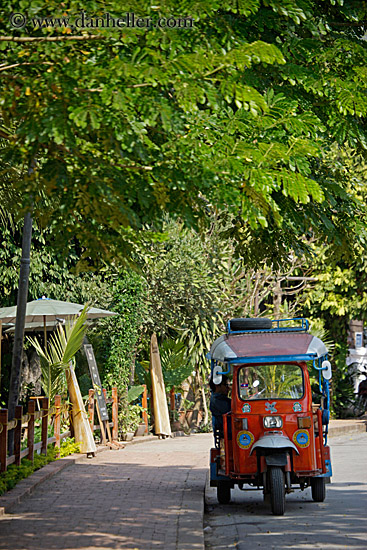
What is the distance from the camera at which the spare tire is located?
1260cm

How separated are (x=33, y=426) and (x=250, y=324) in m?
3.68

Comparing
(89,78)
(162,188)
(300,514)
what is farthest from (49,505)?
(89,78)

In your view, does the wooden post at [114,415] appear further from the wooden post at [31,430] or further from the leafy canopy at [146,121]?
the leafy canopy at [146,121]

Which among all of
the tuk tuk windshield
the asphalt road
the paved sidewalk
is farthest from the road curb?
the tuk tuk windshield

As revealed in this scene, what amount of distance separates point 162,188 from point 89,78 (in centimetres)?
107

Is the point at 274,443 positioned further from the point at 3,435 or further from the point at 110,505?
the point at 3,435

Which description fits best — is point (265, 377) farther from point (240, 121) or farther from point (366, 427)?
point (366, 427)

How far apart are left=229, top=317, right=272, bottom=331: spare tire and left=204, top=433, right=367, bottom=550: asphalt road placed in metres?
2.42

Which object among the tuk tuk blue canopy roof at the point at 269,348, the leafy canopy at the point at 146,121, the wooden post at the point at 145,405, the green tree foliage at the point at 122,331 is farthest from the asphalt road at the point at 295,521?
the wooden post at the point at 145,405

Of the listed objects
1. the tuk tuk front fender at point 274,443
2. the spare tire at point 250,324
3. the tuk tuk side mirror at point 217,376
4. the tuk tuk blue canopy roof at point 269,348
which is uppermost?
the spare tire at point 250,324

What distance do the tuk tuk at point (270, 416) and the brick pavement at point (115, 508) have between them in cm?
72

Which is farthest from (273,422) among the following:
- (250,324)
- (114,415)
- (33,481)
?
(114,415)

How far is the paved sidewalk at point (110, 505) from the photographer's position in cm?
834

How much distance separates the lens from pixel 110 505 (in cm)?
1053
